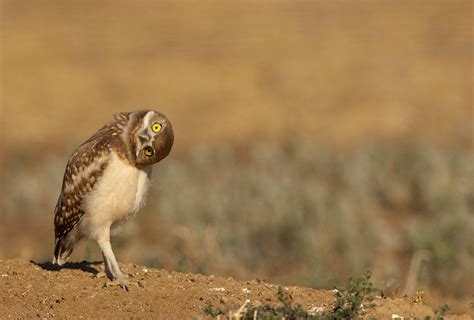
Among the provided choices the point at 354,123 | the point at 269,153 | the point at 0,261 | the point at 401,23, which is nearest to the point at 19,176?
the point at 269,153

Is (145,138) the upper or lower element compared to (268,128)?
lower

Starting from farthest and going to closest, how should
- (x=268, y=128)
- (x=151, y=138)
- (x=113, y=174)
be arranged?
(x=268, y=128)
(x=113, y=174)
(x=151, y=138)

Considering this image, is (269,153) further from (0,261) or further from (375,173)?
(0,261)

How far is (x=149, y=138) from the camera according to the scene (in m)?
7.99

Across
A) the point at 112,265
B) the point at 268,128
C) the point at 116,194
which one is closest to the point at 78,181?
the point at 116,194

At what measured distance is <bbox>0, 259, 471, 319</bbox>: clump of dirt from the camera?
25.2 feet

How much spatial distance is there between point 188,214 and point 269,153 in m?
3.94

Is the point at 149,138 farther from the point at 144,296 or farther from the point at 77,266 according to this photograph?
the point at 77,266

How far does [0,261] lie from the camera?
30.0 ft

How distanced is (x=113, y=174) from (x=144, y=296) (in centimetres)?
100

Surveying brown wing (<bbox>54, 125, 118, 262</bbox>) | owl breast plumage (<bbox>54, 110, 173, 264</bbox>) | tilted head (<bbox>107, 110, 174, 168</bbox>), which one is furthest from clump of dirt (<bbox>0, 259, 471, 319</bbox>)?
tilted head (<bbox>107, 110, 174, 168</bbox>)

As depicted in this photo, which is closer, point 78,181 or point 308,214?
point 78,181

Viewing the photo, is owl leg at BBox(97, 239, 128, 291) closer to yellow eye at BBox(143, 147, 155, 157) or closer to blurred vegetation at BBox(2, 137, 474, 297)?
yellow eye at BBox(143, 147, 155, 157)

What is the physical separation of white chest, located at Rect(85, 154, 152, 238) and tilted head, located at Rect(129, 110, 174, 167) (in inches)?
6.1
